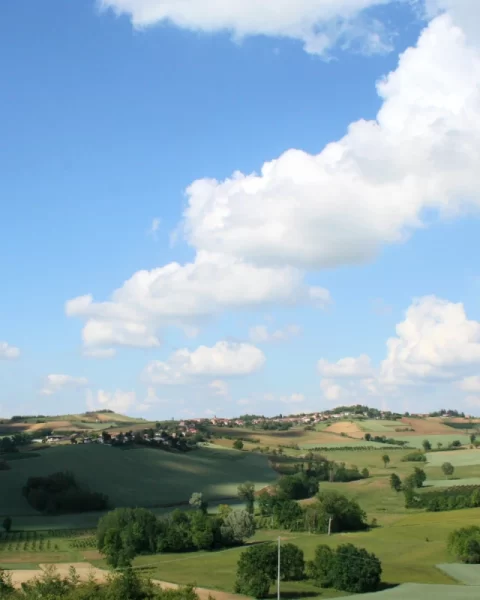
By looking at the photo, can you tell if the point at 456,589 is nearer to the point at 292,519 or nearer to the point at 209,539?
the point at 209,539

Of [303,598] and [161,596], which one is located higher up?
[161,596]

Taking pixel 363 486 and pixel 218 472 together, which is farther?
pixel 218 472

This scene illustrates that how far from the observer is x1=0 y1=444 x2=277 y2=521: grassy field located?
420 ft

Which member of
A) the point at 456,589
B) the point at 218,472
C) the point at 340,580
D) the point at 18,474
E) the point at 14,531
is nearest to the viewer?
the point at 456,589

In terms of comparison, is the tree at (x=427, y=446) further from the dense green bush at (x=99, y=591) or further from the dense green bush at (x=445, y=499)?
the dense green bush at (x=99, y=591)

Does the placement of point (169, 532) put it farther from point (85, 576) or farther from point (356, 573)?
point (356, 573)

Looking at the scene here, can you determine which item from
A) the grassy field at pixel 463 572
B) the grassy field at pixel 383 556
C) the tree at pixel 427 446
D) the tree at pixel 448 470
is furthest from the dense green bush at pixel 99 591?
the tree at pixel 427 446

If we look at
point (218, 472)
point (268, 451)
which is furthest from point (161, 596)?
point (268, 451)

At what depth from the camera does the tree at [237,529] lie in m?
94.2

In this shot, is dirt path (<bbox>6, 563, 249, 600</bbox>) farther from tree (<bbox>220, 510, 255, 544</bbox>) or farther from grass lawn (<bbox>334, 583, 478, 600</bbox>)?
tree (<bbox>220, 510, 255, 544</bbox>)

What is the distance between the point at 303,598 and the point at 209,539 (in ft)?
107

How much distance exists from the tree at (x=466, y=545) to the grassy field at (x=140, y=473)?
58.8 m

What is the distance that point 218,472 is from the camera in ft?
514

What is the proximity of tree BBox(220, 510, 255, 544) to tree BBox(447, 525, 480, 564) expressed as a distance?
26.0 m
